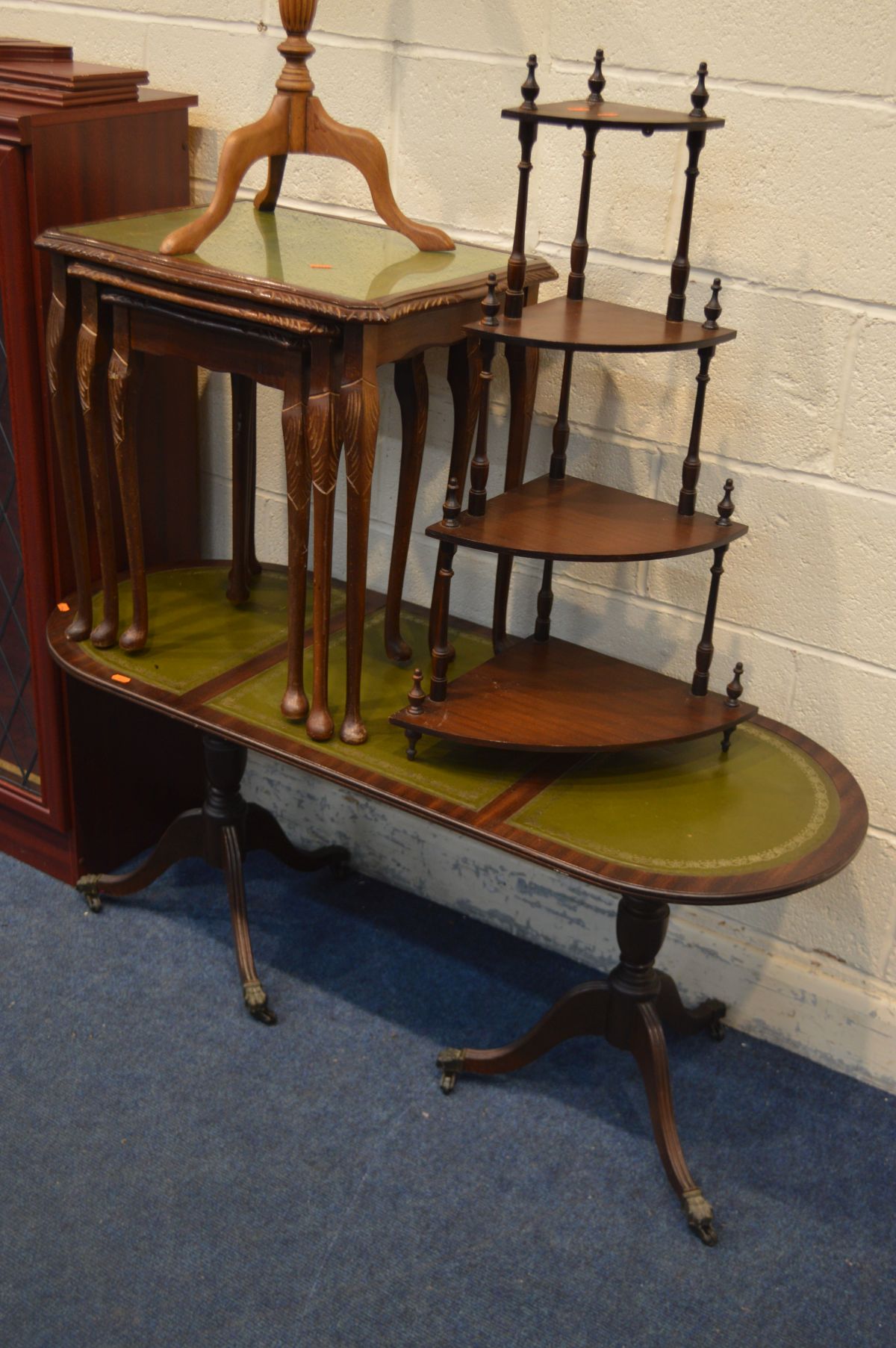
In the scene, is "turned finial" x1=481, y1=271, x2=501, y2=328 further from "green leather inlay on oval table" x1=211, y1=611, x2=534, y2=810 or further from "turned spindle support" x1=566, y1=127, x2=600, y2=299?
"green leather inlay on oval table" x1=211, y1=611, x2=534, y2=810

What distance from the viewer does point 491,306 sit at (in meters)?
1.71

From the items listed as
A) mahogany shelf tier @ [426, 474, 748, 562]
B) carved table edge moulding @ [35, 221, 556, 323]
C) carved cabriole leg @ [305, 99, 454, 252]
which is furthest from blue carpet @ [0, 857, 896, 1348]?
carved cabriole leg @ [305, 99, 454, 252]

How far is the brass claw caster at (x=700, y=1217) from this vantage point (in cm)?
191

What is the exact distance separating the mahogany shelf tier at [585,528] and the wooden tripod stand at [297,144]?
0.44m

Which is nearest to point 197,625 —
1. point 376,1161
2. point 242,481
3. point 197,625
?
point 197,625

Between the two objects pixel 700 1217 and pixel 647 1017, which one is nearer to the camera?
pixel 700 1217

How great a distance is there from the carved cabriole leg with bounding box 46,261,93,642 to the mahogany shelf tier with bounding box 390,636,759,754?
62cm

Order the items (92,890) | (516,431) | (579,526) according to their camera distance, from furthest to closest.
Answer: (92,890) < (516,431) < (579,526)

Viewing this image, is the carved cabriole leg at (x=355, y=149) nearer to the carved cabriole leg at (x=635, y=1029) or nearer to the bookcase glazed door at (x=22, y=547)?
the bookcase glazed door at (x=22, y=547)

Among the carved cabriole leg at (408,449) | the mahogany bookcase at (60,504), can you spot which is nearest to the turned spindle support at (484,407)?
the carved cabriole leg at (408,449)

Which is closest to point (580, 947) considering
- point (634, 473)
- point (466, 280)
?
point (634, 473)

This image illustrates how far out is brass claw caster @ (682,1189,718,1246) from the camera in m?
1.91

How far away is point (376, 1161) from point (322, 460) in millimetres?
1032

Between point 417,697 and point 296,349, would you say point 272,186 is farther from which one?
point 417,697
